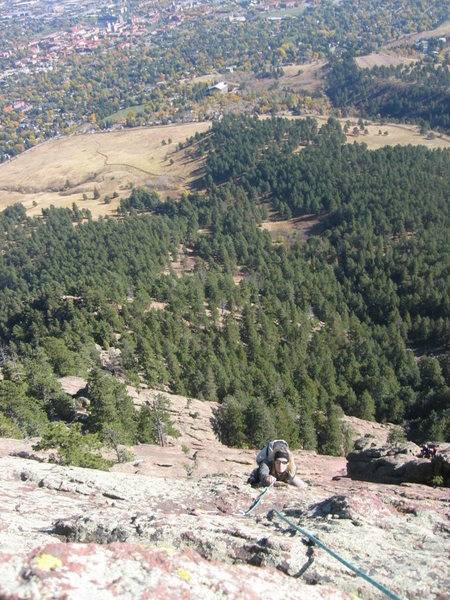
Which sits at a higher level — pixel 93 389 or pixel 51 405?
pixel 93 389

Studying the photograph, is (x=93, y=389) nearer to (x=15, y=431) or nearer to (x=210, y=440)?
(x=15, y=431)

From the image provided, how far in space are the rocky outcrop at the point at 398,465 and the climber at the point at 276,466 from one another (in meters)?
8.66

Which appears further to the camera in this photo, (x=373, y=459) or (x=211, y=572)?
(x=373, y=459)

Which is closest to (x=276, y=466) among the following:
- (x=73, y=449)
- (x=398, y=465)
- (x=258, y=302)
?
(x=398, y=465)

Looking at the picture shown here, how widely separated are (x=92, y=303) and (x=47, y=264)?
6839cm

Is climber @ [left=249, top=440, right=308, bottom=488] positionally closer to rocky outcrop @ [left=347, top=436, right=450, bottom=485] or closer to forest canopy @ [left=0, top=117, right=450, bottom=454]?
rocky outcrop @ [left=347, top=436, right=450, bottom=485]

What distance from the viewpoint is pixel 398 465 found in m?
27.8

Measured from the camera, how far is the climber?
63.5 feet

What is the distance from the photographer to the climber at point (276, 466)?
19359 millimetres

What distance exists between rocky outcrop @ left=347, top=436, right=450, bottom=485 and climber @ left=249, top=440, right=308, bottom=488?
28.4ft

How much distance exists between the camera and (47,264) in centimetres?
14388

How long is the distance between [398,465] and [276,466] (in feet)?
37.9

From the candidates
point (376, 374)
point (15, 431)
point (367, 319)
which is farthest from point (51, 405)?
→ point (367, 319)

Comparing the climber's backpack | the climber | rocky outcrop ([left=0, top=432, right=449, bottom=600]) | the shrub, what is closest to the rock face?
rocky outcrop ([left=0, top=432, right=449, bottom=600])
